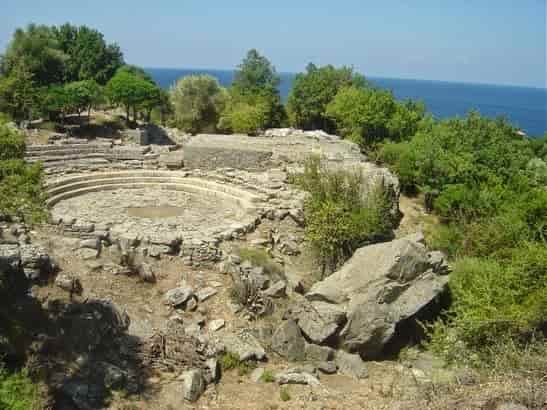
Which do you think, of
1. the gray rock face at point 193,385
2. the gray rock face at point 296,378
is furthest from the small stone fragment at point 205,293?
the gray rock face at point 296,378

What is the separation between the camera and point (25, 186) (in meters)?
9.21

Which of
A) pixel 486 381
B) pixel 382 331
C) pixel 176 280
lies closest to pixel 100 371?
pixel 176 280

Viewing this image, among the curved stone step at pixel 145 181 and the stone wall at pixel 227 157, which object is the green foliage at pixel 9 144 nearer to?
the curved stone step at pixel 145 181

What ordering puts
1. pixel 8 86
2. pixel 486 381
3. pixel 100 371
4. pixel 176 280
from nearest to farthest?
1. pixel 486 381
2. pixel 100 371
3. pixel 176 280
4. pixel 8 86

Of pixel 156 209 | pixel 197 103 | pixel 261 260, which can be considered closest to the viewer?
pixel 261 260

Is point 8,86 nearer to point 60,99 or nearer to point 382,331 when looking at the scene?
point 60,99

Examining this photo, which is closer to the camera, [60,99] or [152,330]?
[152,330]

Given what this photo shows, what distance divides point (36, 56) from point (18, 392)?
34.0 m

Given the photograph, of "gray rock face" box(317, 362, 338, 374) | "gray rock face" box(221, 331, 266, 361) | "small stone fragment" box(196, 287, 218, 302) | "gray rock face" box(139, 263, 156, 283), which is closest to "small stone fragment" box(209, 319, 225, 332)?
"gray rock face" box(221, 331, 266, 361)

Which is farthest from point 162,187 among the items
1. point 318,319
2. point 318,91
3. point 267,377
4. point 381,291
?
point 318,91

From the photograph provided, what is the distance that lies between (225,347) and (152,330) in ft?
5.61

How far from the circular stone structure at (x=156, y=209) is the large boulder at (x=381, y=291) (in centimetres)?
390

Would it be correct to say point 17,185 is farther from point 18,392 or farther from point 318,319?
point 318,319

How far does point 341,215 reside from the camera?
1444 cm
